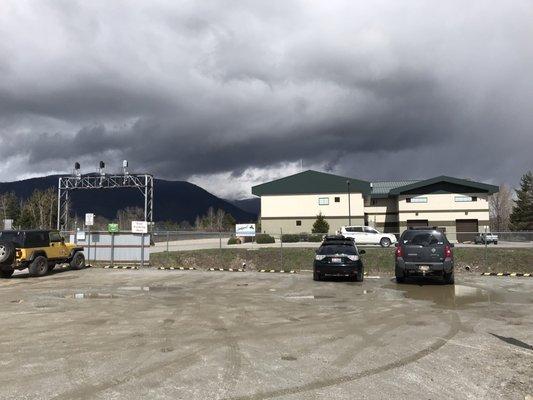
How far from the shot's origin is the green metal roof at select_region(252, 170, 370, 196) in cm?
6544

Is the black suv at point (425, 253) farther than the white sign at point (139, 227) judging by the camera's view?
No

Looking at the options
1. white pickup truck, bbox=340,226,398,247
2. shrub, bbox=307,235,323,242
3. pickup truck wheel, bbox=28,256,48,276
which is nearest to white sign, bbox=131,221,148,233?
pickup truck wheel, bbox=28,256,48,276

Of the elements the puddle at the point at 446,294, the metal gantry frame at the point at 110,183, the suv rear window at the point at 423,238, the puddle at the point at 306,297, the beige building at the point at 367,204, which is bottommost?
the puddle at the point at 446,294

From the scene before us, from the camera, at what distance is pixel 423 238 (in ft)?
54.4

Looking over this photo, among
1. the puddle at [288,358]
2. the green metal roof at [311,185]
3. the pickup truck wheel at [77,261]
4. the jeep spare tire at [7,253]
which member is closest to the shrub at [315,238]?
the green metal roof at [311,185]

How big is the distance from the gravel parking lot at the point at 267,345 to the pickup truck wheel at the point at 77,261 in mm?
8400

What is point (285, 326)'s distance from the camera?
9414 mm

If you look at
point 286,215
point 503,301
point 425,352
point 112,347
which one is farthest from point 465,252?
point 286,215

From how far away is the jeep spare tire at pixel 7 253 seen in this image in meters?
19.0

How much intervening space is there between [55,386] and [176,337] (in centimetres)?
288

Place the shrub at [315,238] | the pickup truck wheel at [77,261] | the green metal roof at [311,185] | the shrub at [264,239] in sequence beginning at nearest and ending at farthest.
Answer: the pickup truck wheel at [77,261]
the shrub at [315,238]
the shrub at [264,239]
the green metal roof at [311,185]

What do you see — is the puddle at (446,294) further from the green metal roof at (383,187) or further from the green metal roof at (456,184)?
the green metal roof at (383,187)

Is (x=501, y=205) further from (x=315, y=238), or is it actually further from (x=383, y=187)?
(x=315, y=238)

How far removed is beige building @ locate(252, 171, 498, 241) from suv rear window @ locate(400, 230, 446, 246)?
46.2 metres
